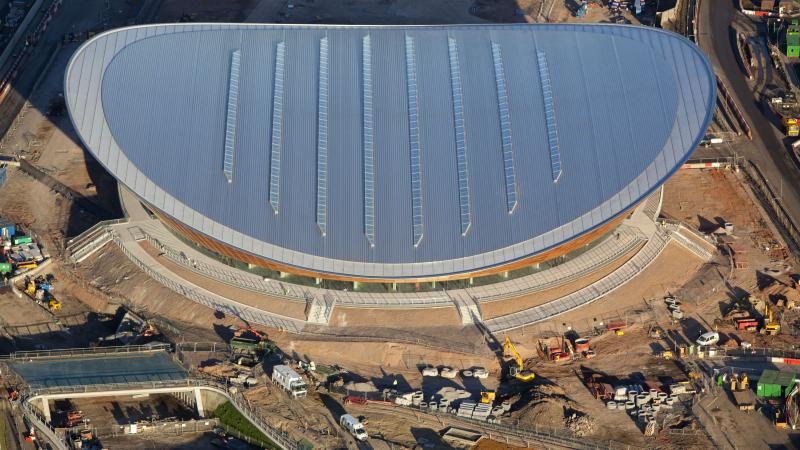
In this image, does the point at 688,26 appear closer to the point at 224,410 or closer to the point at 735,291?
the point at 735,291

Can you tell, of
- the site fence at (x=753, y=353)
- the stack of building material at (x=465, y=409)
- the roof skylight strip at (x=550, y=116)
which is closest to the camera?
the stack of building material at (x=465, y=409)

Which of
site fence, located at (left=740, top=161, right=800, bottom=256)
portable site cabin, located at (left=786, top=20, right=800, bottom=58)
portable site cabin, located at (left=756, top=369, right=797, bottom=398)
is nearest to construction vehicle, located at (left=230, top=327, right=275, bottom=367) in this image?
portable site cabin, located at (left=756, top=369, right=797, bottom=398)

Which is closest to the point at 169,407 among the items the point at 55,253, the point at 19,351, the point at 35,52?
the point at 19,351

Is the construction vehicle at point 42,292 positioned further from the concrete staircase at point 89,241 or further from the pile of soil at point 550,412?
the pile of soil at point 550,412

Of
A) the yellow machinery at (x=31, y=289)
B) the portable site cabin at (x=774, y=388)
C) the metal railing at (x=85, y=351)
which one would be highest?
the yellow machinery at (x=31, y=289)

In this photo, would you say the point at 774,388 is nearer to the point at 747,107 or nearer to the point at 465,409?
the point at 465,409

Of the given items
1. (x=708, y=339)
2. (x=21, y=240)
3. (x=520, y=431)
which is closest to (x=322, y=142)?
(x=21, y=240)

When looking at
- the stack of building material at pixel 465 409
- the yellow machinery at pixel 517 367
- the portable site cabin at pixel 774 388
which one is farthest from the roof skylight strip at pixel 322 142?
the portable site cabin at pixel 774 388
